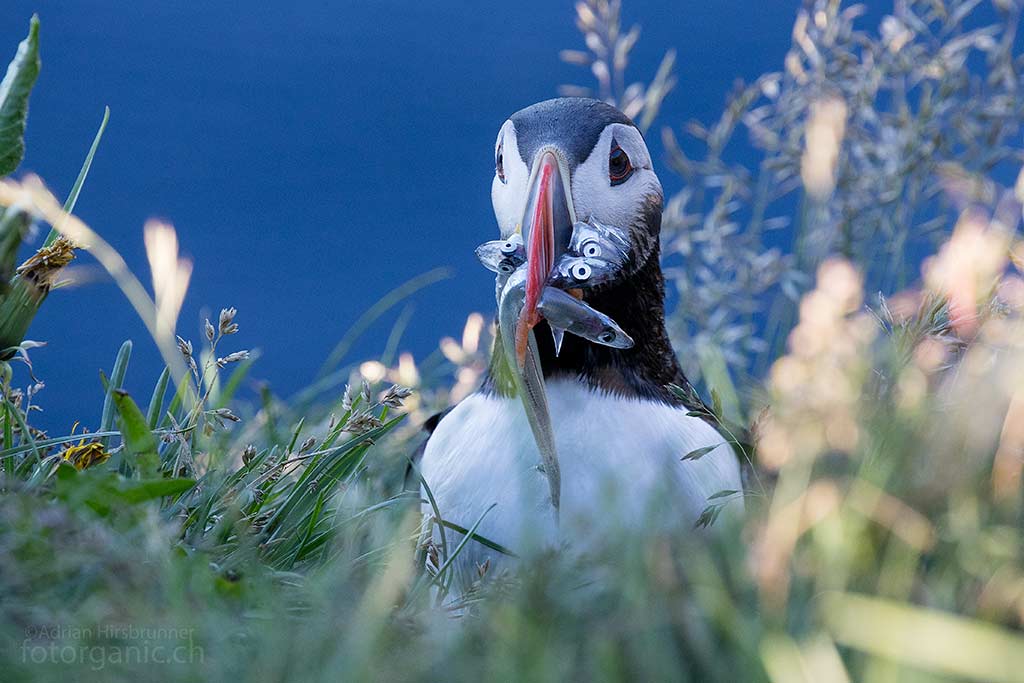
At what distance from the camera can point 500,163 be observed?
254cm

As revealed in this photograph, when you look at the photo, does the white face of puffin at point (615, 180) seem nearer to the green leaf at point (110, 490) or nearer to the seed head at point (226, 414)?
the seed head at point (226, 414)

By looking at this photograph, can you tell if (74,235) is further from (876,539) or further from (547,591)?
(876,539)

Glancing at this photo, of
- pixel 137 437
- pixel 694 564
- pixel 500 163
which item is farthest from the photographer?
pixel 500 163

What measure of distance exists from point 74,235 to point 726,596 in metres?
1.64

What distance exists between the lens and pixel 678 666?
1.32 m

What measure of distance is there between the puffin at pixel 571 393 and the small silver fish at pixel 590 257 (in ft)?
0.07

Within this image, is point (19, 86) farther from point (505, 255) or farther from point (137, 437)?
point (505, 255)

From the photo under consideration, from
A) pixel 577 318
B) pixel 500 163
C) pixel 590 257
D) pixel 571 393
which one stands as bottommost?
pixel 571 393

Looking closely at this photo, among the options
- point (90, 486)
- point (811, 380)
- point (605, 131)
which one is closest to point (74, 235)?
point (90, 486)

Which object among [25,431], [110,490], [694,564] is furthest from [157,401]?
[694,564]

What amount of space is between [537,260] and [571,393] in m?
0.39

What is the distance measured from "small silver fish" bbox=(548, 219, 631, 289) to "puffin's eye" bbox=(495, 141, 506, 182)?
28cm

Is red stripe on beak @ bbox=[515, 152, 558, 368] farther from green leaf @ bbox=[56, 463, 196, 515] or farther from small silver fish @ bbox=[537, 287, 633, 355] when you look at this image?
green leaf @ bbox=[56, 463, 196, 515]

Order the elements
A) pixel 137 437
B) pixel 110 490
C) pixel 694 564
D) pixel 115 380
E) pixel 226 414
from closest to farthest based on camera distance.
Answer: pixel 694 564, pixel 110 490, pixel 137 437, pixel 226 414, pixel 115 380
